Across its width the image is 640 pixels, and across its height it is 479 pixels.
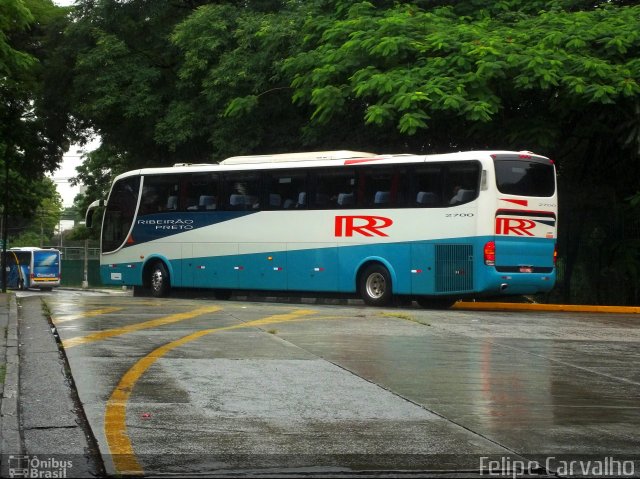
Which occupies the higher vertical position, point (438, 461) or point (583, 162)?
point (583, 162)

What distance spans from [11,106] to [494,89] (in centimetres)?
1691

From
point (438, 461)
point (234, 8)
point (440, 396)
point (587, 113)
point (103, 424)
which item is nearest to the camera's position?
point (438, 461)

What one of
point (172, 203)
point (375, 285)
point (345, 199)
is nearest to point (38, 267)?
point (172, 203)

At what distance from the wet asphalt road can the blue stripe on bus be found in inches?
236

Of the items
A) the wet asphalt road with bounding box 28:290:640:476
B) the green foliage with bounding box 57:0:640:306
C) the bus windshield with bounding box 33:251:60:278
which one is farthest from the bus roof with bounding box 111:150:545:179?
the bus windshield with bounding box 33:251:60:278

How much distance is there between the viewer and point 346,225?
24.9 meters

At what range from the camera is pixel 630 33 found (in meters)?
22.6

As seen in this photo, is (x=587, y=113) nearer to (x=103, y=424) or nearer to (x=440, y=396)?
(x=440, y=396)

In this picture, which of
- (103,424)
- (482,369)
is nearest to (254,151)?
(482,369)

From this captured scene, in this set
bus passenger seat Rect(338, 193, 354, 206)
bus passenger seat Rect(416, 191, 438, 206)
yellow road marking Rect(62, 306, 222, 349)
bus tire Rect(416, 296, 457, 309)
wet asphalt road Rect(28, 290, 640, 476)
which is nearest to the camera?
wet asphalt road Rect(28, 290, 640, 476)

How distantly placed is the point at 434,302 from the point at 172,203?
7.69 meters

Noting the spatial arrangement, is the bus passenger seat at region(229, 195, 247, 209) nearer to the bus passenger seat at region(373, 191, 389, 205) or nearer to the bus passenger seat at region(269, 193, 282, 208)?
the bus passenger seat at region(269, 193, 282, 208)

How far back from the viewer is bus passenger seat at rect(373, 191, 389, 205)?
24.2 metres

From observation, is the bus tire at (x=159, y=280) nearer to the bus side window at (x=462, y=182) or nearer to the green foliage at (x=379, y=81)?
the green foliage at (x=379, y=81)
